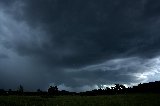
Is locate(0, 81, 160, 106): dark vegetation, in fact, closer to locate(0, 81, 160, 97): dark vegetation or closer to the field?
the field

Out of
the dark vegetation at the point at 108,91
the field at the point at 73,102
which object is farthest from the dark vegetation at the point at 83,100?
the dark vegetation at the point at 108,91

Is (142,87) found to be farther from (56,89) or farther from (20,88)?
(20,88)

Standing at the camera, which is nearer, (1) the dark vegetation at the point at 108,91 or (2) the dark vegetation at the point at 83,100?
(2) the dark vegetation at the point at 83,100

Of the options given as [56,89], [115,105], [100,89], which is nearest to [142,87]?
[100,89]

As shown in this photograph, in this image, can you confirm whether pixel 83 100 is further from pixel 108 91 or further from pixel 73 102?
pixel 108 91

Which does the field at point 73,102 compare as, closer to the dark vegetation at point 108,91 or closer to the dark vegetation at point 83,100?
the dark vegetation at point 83,100

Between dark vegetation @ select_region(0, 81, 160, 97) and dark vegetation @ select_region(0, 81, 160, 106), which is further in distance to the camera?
dark vegetation @ select_region(0, 81, 160, 97)

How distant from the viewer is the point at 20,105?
931 inches

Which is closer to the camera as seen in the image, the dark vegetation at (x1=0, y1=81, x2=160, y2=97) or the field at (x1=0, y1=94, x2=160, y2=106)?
the field at (x1=0, y1=94, x2=160, y2=106)

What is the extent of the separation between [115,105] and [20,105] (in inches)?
485

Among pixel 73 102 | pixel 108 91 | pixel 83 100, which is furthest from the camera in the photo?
pixel 108 91

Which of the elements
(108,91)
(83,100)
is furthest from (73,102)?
(108,91)

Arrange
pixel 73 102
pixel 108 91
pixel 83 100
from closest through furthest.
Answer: pixel 73 102
pixel 83 100
pixel 108 91

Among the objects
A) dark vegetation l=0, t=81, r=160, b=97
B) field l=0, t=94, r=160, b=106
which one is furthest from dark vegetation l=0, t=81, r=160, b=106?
dark vegetation l=0, t=81, r=160, b=97
